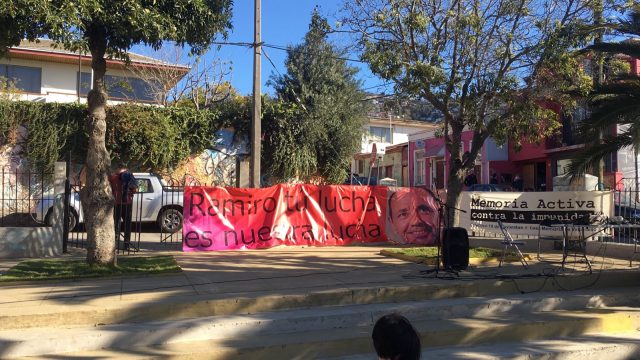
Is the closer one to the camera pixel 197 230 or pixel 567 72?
pixel 567 72

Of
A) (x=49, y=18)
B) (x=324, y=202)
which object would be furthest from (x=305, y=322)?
(x=324, y=202)

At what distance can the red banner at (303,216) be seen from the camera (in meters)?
12.5

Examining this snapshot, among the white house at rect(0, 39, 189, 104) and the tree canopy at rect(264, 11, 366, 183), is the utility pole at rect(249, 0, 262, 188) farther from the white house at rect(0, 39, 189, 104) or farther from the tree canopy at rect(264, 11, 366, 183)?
the white house at rect(0, 39, 189, 104)

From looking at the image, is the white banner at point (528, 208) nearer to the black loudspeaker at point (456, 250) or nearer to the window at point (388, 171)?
the black loudspeaker at point (456, 250)

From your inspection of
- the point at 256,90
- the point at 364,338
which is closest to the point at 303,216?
the point at 256,90

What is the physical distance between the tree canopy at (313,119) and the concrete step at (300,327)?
14844 millimetres

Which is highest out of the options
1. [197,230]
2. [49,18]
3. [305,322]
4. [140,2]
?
[140,2]

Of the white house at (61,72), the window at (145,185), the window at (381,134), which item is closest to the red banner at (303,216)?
the window at (145,185)

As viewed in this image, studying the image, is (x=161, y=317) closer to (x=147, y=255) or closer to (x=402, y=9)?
(x=147, y=255)

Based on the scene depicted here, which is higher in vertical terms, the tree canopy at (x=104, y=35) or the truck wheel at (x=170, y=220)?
the tree canopy at (x=104, y=35)

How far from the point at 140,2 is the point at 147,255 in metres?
5.23

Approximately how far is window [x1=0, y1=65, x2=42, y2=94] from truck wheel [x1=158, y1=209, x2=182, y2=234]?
16.8 metres

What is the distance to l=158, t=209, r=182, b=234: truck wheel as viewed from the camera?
15.2 metres

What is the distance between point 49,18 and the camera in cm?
705
